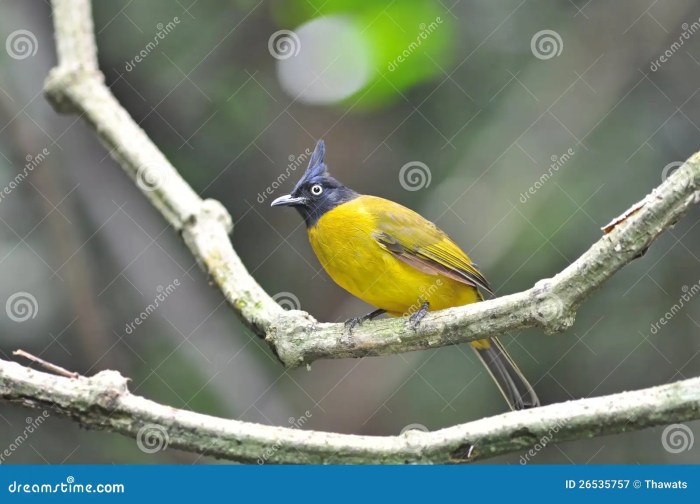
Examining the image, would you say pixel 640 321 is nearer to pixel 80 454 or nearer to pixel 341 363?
pixel 341 363

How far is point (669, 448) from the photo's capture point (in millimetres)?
5641

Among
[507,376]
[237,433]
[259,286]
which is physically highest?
[507,376]

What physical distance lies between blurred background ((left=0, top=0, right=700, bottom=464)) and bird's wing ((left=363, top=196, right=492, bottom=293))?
34.9 inches

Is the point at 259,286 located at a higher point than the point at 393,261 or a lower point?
lower

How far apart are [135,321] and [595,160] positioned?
3548 millimetres

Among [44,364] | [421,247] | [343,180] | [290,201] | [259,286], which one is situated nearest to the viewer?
[44,364]

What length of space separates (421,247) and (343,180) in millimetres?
2294

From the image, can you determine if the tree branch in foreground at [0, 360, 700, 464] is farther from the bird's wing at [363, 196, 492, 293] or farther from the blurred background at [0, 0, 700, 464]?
the blurred background at [0, 0, 700, 464]

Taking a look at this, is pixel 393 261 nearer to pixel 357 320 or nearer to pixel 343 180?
pixel 357 320

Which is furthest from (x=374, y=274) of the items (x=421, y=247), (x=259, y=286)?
(x=259, y=286)

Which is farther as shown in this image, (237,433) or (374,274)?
(374,274)

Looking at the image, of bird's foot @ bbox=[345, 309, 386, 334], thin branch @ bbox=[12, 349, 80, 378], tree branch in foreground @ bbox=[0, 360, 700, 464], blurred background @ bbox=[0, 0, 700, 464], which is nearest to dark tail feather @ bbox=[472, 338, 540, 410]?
bird's foot @ bbox=[345, 309, 386, 334]

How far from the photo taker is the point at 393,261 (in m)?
4.12

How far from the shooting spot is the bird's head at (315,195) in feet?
14.7
